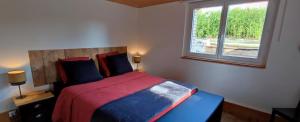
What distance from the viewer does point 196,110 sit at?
5.17 feet

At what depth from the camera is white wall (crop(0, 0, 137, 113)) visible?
1.83 meters

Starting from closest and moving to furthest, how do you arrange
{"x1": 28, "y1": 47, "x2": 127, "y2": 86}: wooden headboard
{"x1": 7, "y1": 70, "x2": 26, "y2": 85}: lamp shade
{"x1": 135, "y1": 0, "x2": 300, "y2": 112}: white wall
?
1. {"x1": 7, "y1": 70, "x2": 26, "y2": 85}: lamp shade
2. {"x1": 135, "y1": 0, "x2": 300, "y2": 112}: white wall
3. {"x1": 28, "y1": 47, "x2": 127, "y2": 86}: wooden headboard

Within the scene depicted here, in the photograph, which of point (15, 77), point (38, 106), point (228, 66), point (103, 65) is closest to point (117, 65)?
point (103, 65)

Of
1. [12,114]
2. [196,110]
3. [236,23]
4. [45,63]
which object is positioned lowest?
[12,114]

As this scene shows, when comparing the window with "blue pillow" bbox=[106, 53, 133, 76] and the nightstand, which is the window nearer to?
"blue pillow" bbox=[106, 53, 133, 76]

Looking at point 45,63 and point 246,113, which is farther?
point 246,113

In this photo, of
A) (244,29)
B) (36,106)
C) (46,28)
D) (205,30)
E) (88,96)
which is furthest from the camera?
(205,30)

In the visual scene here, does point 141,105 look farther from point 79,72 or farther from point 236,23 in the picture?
point 236,23

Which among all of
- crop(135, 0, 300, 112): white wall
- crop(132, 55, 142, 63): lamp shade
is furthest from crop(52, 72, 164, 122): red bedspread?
crop(132, 55, 142, 63): lamp shade

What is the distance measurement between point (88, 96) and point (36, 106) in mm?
777

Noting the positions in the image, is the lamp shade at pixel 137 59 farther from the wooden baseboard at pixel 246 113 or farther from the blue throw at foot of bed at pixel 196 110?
the wooden baseboard at pixel 246 113

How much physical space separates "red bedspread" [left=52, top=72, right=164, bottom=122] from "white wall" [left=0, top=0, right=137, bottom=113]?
677 millimetres

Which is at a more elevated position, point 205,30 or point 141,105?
point 205,30

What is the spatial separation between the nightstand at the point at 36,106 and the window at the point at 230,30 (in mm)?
2402
